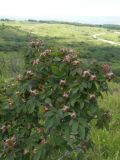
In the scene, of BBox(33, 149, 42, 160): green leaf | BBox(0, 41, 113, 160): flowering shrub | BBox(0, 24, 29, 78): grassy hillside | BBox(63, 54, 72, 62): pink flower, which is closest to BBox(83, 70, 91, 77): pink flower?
BBox(0, 41, 113, 160): flowering shrub

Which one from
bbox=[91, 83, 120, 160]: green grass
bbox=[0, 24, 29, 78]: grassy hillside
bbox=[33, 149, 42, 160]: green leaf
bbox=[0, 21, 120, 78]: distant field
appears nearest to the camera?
bbox=[33, 149, 42, 160]: green leaf

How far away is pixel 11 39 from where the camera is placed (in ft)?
390

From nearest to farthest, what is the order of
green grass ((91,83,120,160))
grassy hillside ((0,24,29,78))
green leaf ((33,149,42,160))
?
green leaf ((33,149,42,160)) < green grass ((91,83,120,160)) < grassy hillside ((0,24,29,78))

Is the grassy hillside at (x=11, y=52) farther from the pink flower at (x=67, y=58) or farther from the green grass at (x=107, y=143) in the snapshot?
the green grass at (x=107, y=143)

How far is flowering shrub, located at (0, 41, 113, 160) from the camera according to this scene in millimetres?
3818

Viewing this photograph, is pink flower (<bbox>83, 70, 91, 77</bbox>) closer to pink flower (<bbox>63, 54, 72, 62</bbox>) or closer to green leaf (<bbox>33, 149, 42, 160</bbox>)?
pink flower (<bbox>63, 54, 72, 62</bbox>)

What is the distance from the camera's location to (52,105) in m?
4.07

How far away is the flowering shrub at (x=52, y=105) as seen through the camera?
12.5 ft

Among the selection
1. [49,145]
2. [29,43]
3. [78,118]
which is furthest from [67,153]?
[29,43]

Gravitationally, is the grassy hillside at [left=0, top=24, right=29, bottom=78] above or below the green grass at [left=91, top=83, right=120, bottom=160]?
below

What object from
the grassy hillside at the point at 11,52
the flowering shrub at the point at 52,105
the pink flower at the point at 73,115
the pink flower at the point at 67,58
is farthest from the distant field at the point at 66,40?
the pink flower at the point at 73,115

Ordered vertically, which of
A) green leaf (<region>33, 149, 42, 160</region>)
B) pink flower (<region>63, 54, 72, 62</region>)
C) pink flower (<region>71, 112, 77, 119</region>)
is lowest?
green leaf (<region>33, 149, 42, 160</region>)

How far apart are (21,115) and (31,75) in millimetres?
542

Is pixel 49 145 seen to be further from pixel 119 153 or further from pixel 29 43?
pixel 119 153
